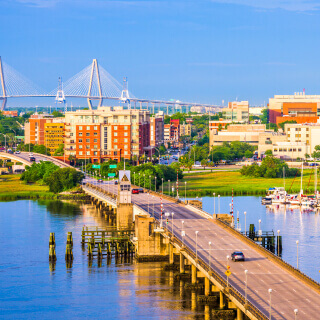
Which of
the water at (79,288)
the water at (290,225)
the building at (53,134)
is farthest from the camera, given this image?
the building at (53,134)

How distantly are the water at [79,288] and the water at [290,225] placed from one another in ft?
31.5

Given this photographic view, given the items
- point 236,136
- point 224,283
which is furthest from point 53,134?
point 224,283

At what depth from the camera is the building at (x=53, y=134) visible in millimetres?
176250

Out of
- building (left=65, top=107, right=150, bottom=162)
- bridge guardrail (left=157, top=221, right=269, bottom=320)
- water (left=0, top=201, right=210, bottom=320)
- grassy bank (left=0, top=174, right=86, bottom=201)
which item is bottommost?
water (left=0, top=201, right=210, bottom=320)

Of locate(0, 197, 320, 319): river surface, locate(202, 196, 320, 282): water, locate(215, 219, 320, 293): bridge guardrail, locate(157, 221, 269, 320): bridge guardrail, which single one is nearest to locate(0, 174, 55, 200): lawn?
locate(202, 196, 320, 282): water

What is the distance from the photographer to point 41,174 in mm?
124312

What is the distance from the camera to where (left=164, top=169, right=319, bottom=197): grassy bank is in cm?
10875

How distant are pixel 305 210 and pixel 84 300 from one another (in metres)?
48.2

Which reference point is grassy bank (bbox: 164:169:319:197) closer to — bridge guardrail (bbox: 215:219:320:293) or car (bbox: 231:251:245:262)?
bridge guardrail (bbox: 215:219:320:293)

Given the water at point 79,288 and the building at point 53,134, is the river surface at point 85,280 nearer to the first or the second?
the water at point 79,288

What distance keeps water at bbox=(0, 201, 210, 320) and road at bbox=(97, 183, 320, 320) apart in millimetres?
2715

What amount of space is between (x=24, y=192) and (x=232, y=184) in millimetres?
28898

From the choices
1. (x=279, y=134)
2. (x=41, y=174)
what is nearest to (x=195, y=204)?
(x=41, y=174)

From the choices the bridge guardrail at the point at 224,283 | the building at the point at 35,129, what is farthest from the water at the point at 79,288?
the building at the point at 35,129
